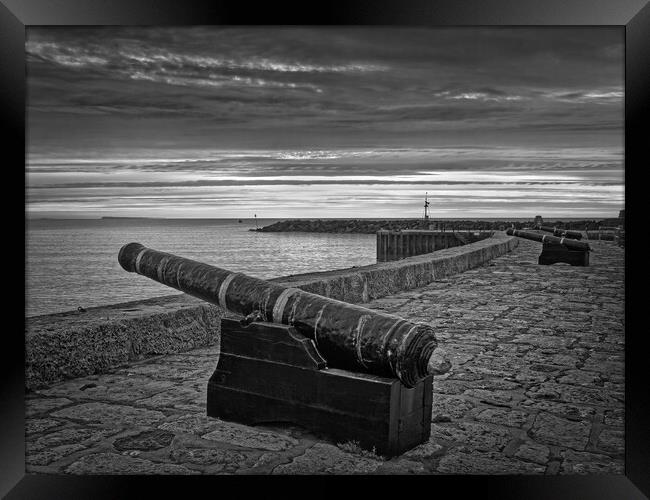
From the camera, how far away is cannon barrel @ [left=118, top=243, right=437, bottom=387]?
3.08 metres

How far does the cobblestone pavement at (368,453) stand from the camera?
3.27 m

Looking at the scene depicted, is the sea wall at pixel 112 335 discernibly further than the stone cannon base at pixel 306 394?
Yes

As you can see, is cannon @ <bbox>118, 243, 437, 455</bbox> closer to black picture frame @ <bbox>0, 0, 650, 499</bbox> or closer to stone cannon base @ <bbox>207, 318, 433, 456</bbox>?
stone cannon base @ <bbox>207, 318, 433, 456</bbox>

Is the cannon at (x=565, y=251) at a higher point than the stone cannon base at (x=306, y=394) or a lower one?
higher

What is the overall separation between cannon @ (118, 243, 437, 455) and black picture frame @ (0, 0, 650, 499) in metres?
0.87

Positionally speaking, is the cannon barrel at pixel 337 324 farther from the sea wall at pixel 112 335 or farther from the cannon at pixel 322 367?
the sea wall at pixel 112 335

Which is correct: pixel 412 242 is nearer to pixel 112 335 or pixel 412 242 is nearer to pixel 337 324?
pixel 112 335

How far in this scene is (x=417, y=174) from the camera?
6121 mm

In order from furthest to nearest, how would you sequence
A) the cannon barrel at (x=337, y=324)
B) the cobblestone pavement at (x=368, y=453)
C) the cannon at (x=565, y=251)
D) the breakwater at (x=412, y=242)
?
1. the breakwater at (x=412, y=242)
2. the cannon at (x=565, y=251)
3. the cobblestone pavement at (x=368, y=453)
4. the cannon barrel at (x=337, y=324)

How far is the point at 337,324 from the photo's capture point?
3.24 metres
